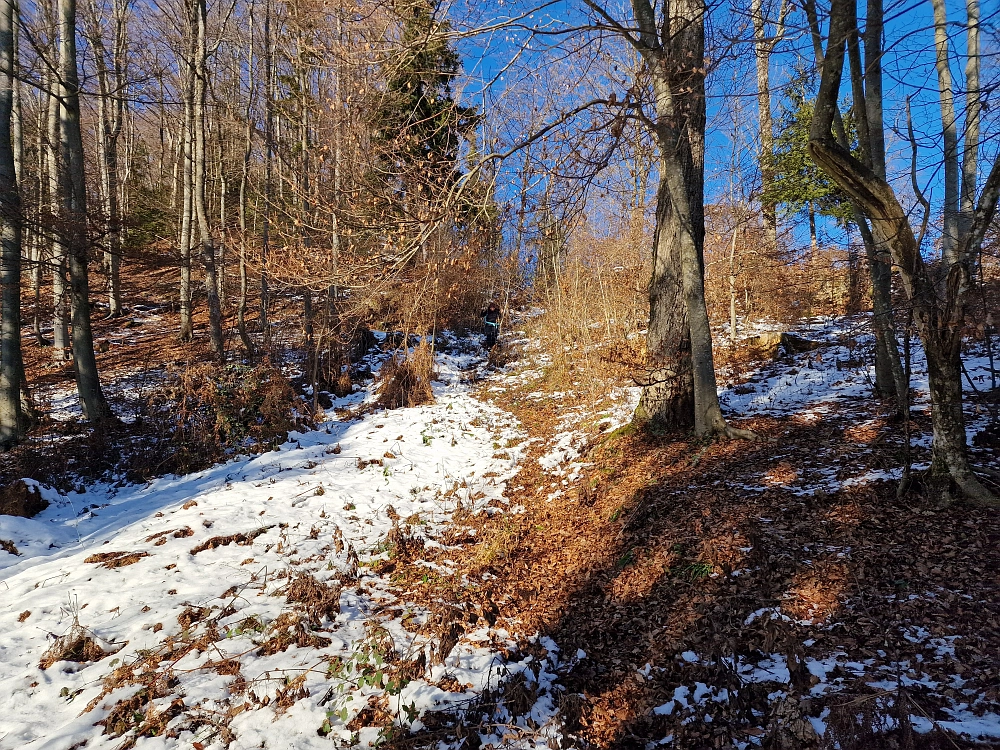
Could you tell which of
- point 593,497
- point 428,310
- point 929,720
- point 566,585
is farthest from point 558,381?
point 929,720

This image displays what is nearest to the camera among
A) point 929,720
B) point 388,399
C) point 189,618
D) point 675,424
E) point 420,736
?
point 929,720

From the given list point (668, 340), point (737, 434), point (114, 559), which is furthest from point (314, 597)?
point (668, 340)

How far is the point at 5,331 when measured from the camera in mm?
8148

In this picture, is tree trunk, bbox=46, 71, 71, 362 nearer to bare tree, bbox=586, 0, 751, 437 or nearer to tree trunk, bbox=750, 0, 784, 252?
bare tree, bbox=586, 0, 751, 437

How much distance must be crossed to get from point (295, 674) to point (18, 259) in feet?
30.2

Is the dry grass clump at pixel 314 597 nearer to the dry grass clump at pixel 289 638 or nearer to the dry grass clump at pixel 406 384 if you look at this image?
the dry grass clump at pixel 289 638

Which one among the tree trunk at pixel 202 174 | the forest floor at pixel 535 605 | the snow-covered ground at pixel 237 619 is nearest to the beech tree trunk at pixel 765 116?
the forest floor at pixel 535 605

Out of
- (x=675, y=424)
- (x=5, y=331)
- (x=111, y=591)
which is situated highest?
(x=5, y=331)

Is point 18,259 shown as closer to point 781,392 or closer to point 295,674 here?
point 295,674

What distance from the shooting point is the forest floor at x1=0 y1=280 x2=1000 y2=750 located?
2748 mm

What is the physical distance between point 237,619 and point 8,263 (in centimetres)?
833

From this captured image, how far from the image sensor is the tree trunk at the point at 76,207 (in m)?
8.77

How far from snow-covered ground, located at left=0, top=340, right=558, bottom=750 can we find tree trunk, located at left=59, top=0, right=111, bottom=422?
2.74 metres

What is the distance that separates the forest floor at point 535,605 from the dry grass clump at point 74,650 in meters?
0.01
